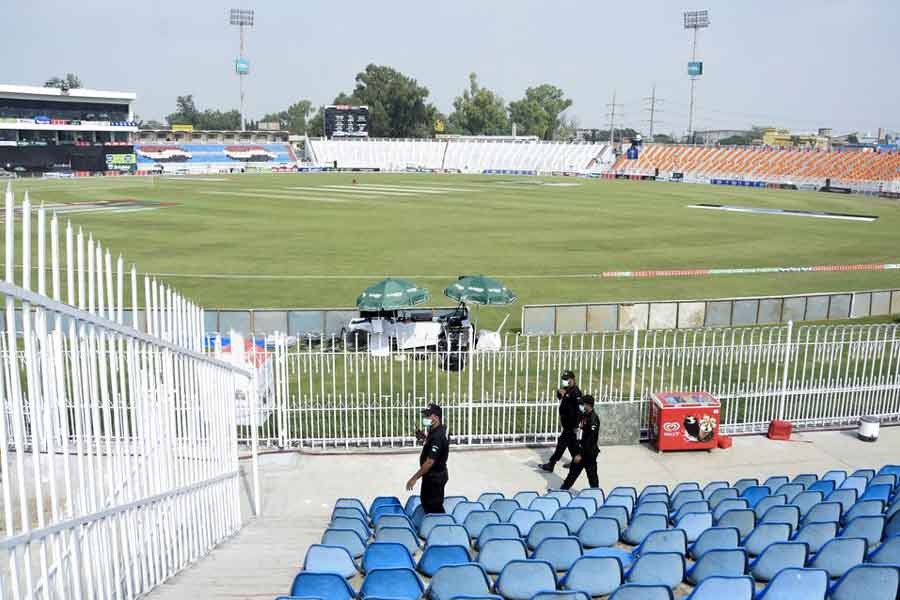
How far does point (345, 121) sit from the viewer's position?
106m

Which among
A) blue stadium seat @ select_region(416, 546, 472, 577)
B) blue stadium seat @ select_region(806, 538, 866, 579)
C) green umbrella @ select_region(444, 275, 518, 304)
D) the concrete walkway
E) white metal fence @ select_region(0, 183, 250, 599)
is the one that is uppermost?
white metal fence @ select_region(0, 183, 250, 599)

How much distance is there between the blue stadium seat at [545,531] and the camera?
21.1 ft

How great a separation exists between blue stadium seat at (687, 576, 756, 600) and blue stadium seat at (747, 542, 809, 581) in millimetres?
1101

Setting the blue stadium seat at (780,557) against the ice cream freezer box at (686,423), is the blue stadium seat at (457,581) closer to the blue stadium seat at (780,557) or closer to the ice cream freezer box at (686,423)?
the blue stadium seat at (780,557)

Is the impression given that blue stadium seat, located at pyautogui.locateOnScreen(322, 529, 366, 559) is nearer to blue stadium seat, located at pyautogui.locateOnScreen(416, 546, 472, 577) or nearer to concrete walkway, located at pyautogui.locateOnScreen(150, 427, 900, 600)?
blue stadium seat, located at pyautogui.locateOnScreen(416, 546, 472, 577)

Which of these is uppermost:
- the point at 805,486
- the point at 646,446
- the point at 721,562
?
the point at 721,562

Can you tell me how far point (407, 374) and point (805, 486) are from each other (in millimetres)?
8887

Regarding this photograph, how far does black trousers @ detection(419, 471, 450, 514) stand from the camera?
779 centimetres

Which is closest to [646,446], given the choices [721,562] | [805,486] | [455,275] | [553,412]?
[553,412]

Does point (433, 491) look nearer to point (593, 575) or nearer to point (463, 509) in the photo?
point (463, 509)

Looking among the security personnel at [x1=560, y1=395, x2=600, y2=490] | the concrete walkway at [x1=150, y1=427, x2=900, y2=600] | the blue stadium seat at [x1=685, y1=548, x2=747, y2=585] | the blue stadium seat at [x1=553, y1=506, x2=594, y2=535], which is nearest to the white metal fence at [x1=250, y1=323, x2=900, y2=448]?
the concrete walkway at [x1=150, y1=427, x2=900, y2=600]

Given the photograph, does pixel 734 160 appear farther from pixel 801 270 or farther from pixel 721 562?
pixel 721 562

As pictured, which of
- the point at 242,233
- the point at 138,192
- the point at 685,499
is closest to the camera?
the point at 685,499

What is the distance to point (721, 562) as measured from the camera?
5.61m
